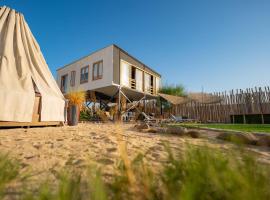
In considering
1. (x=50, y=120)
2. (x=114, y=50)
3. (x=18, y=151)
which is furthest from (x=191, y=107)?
(x=18, y=151)

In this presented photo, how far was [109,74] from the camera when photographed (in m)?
12.2

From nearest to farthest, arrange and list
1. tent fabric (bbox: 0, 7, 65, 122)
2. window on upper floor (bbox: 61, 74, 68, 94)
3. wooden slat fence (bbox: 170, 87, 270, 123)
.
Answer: tent fabric (bbox: 0, 7, 65, 122) → wooden slat fence (bbox: 170, 87, 270, 123) → window on upper floor (bbox: 61, 74, 68, 94)

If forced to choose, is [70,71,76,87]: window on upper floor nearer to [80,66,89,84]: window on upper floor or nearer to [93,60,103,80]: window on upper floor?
[80,66,89,84]: window on upper floor

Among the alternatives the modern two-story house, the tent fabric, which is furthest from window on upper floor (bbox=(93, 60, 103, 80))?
the tent fabric

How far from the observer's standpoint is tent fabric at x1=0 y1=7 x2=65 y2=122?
390cm

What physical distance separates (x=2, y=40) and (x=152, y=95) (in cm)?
1256

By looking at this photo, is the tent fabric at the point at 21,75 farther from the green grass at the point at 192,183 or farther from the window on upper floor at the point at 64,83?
the window on upper floor at the point at 64,83

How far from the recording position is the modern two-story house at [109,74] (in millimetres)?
12391

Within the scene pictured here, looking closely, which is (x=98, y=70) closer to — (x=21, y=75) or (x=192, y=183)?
(x=21, y=75)

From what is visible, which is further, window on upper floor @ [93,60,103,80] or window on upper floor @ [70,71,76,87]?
window on upper floor @ [70,71,76,87]

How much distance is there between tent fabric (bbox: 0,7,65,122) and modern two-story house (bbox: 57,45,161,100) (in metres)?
6.77

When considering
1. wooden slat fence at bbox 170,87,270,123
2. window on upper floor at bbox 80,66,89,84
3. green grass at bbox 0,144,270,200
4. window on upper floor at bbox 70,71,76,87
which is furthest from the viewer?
window on upper floor at bbox 70,71,76,87

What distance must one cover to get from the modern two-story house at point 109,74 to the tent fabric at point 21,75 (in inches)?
267

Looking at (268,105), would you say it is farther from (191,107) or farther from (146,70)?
(146,70)
